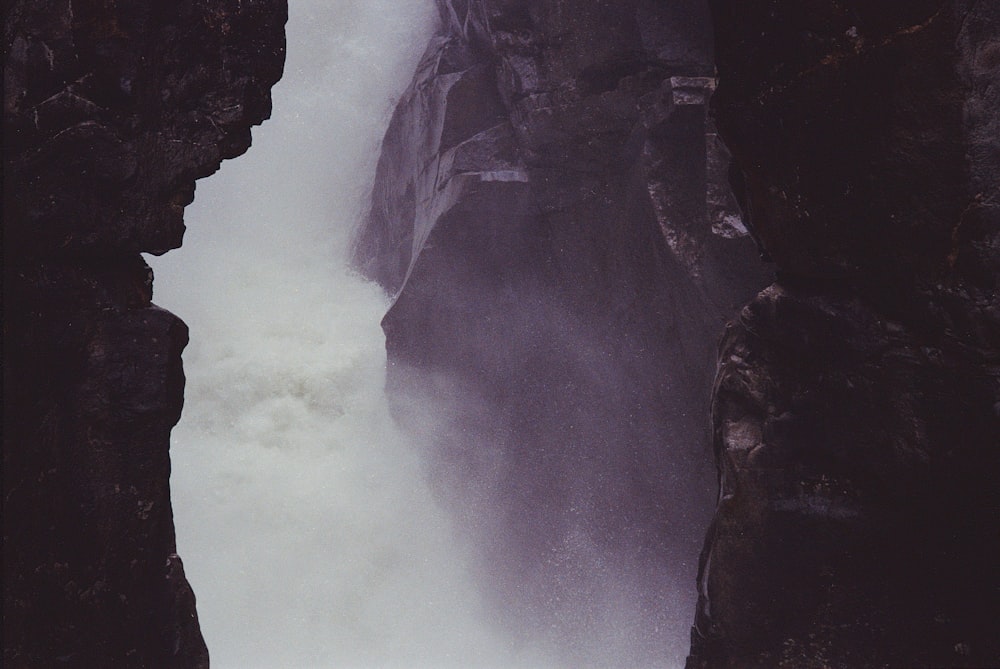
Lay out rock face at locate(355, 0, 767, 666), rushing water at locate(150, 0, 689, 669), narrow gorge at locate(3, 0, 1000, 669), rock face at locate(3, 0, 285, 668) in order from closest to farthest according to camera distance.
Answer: rock face at locate(3, 0, 285, 668) → narrow gorge at locate(3, 0, 1000, 669) → rock face at locate(355, 0, 767, 666) → rushing water at locate(150, 0, 689, 669)

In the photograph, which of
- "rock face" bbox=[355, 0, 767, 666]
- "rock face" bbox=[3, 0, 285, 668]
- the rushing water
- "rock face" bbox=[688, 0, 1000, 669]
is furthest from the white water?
"rock face" bbox=[3, 0, 285, 668]

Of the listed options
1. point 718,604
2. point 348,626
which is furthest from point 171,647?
point 348,626

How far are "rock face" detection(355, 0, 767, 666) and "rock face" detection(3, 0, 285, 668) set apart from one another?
168 inches

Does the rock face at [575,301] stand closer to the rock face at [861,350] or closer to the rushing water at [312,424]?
the rushing water at [312,424]

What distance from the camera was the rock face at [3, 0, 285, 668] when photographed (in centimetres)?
277

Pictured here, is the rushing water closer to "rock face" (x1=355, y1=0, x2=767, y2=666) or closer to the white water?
the white water

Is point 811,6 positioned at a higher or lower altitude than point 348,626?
higher

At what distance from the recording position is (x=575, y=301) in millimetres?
7953

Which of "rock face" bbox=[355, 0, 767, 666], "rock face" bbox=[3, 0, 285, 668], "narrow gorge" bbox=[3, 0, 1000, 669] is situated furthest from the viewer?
"rock face" bbox=[355, 0, 767, 666]

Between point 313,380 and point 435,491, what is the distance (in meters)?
2.33

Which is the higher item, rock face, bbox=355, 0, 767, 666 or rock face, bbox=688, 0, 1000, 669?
rock face, bbox=355, 0, 767, 666

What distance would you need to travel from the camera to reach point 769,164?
140 inches

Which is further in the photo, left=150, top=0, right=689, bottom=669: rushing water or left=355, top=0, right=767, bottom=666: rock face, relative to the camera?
left=150, top=0, right=689, bottom=669: rushing water

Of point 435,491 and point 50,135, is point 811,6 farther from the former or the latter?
point 435,491
